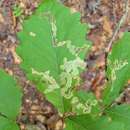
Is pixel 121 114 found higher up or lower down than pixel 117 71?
lower down

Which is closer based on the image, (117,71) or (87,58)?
(117,71)

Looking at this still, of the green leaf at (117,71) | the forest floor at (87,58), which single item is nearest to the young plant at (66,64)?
the green leaf at (117,71)

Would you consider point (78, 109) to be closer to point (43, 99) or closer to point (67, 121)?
point (67, 121)

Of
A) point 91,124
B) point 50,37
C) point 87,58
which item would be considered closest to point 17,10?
point 87,58

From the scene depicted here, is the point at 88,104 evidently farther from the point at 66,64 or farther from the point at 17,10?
the point at 17,10

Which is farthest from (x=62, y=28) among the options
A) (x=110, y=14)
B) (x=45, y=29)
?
(x=110, y=14)

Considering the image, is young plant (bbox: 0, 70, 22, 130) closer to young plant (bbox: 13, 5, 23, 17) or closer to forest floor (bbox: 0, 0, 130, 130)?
forest floor (bbox: 0, 0, 130, 130)

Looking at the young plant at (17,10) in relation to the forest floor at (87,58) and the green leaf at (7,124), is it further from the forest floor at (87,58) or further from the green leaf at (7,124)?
the green leaf at (7,124)
